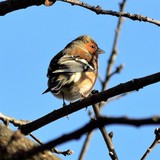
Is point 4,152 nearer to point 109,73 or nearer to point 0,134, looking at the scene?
point 0,134

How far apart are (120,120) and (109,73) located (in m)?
3.78

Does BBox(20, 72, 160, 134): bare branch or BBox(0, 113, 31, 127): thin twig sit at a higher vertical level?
BBox(0, 113, 31, 127): thin twig

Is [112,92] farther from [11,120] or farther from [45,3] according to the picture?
[11,120]

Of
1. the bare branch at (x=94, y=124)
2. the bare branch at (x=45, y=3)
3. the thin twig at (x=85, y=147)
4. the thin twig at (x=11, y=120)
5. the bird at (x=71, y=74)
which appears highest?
the bird at (x=71, y=74)

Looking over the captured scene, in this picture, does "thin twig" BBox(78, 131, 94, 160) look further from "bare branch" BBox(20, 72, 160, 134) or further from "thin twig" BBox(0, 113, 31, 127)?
"thin twig" BBox(0, 113, 31, 127)

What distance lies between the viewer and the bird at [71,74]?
254 inches

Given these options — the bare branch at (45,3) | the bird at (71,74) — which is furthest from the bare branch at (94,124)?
the bird at (71,74)

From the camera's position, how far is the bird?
21.1 ft

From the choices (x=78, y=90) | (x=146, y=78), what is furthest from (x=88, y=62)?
(x=146, y=78)

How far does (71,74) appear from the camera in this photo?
6672 millimetres

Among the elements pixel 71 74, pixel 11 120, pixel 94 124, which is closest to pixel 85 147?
pixel 11 120

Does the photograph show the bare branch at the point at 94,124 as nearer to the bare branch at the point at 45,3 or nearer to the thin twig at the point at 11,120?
the bare branch at the point at 45,3

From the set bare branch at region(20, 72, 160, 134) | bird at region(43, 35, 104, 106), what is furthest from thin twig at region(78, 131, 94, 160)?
bird at region(43, 35, 104, 106)

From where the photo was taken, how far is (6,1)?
119 inches
